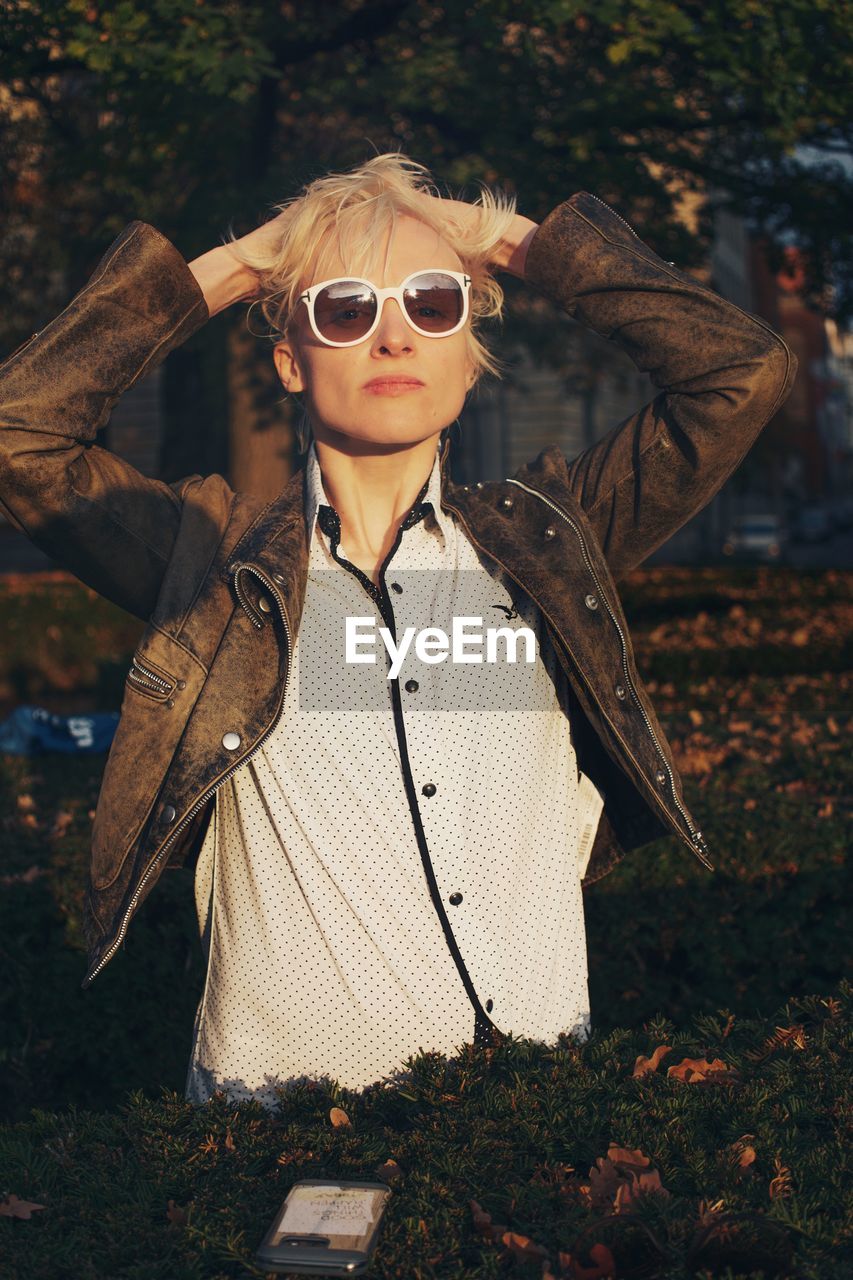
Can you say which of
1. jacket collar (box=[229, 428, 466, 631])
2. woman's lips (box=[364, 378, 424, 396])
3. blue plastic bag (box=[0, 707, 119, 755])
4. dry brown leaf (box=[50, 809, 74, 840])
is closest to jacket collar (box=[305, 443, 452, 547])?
jacket collar (box=[229, 428, 466, 631])

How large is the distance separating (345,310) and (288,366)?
0.33 meters

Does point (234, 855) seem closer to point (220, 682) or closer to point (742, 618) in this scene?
point (220, 682)

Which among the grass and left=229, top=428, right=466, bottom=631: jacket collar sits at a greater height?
left=229, top=428, right=466, bottom=631: jacket collar

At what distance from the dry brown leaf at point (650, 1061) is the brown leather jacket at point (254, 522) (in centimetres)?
42

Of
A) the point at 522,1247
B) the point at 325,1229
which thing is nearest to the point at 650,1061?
the point at 522,1247

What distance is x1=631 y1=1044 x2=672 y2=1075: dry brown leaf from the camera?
113 inches

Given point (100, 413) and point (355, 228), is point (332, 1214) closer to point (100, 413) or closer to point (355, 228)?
point (100, 413)

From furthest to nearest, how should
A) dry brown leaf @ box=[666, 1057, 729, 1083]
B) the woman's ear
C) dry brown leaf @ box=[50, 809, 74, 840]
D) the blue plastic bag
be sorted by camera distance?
the blue plastic bag → dry brown leaf @ box=[50, 809, 74, 840] → the woman's ear → dry brown leaf @ box=[666, 1057, 729, 1083]

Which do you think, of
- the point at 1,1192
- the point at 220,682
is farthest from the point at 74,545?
the point at 1,1192

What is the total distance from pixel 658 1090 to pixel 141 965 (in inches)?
104

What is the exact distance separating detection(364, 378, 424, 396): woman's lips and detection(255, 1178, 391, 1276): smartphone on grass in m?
1.55

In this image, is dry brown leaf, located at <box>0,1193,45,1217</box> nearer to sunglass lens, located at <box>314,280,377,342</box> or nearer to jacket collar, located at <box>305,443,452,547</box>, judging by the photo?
jacket collar, located at <box>305,443,452,547</box>

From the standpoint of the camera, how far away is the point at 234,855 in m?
3.10

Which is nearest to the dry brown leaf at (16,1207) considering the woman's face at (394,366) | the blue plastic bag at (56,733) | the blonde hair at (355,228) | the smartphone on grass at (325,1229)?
the smartphone on grass at (325,1229)
